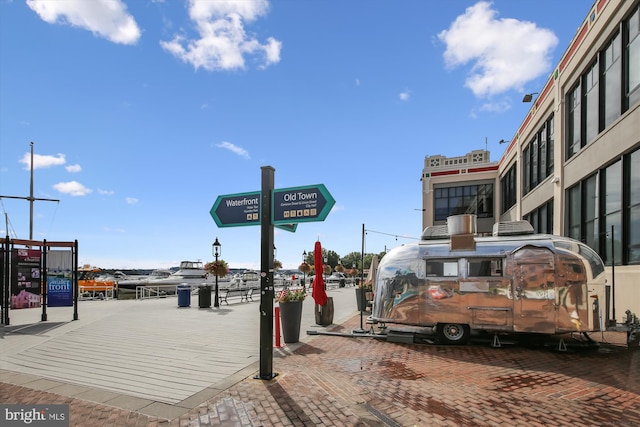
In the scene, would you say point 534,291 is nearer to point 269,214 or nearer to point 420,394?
point 420,394

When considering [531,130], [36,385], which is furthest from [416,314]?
[531,130]

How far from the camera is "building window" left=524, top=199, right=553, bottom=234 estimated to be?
60.3 ft

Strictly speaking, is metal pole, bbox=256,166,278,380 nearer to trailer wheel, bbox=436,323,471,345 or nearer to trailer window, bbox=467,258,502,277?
trailer wheel, bbox=436,323,471,345

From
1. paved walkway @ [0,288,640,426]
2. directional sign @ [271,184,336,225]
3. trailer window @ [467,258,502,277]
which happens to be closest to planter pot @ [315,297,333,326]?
paved walkway @ [0,288,640,426]

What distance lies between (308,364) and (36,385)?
4.43 meters

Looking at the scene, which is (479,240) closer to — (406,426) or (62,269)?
(406,426)

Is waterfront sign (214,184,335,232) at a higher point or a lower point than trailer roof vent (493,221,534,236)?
higher

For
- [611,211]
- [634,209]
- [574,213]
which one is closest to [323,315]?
[634,209]

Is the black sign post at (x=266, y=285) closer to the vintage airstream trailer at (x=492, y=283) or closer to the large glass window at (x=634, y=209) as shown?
the vintage airstream trailer at (x=492, y=283)

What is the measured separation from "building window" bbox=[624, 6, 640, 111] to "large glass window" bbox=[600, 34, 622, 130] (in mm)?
305

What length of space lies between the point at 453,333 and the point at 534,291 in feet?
6.91

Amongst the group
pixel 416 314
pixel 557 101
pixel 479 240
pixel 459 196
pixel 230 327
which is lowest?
pixel 230 327

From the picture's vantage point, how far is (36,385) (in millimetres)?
5902

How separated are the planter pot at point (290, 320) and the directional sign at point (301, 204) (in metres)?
3.76
